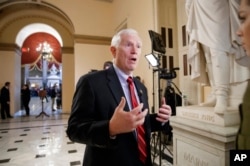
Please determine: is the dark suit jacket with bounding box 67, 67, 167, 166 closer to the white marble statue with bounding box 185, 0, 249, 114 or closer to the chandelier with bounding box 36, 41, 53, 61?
the white marble statue with bounding box 185, 0, 249, 114

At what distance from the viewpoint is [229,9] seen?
1.74 m

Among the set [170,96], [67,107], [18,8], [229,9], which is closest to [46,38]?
[18,8]

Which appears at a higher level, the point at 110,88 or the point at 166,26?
the point at 166,26

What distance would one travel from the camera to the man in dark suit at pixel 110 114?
1000 mm

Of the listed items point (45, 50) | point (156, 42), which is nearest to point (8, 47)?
point (45, 50)

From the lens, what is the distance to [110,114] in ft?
3.98

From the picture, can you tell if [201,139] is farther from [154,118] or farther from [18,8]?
[18,8]

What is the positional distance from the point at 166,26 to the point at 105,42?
4.31m

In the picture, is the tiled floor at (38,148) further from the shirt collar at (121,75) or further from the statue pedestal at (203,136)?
the shirt collar at (121,75)

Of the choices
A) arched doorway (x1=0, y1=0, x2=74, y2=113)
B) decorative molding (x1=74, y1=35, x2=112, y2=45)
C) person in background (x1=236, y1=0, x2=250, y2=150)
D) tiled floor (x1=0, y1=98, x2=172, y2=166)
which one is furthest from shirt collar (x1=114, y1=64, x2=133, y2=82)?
arched doorway (x1=0, y1=0, x2=74, y2=113)

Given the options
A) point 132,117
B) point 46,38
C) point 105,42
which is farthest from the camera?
point 46,38

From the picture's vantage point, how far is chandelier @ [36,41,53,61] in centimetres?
1168

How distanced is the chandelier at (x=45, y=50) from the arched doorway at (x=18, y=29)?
5.69 ft

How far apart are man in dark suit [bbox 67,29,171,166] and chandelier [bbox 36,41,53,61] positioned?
11.3 meters
